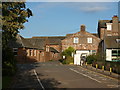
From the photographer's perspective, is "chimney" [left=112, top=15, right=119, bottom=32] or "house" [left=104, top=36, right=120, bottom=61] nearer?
"house" [left=104, top=36, right=120, bottom=61]

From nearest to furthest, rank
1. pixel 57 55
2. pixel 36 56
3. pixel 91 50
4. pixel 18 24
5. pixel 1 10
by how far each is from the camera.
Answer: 1. pixel 1 10
2. pixel 18 24
3. pixel 36 56
4. pixel 91 50
5. pixel 57 55

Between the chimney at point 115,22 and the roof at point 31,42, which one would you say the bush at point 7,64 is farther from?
the chimney at point 115,22

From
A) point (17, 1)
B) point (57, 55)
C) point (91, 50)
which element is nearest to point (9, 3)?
point (17, 1)

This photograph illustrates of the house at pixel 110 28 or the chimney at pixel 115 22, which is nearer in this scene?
the chimney at pixel 115 22

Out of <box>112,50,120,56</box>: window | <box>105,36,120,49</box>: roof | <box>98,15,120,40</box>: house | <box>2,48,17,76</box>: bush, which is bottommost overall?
<box>2,48,17,76</box>: bush

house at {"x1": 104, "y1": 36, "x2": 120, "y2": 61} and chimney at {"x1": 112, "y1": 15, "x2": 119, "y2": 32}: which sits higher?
chimney at {"x1": 112, "y1": 15, "x2": 119, "y2": 32}

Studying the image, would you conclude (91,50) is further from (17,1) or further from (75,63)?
(17,1)

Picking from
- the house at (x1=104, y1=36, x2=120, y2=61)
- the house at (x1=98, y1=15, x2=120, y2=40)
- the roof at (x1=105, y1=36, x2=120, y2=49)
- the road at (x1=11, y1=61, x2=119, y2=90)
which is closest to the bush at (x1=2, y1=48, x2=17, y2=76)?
the road at (x1=11, y1=61, x2=119, y2=90)

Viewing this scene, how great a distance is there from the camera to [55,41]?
74.9m

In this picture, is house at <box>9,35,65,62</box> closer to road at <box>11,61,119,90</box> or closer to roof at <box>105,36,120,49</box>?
roof at <box>105,36,120,49</box>

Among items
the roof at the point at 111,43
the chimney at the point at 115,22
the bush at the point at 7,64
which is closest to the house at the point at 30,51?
the roof at the point at 111,43

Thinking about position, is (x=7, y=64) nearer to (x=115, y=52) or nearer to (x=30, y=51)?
(x=115, y=52)

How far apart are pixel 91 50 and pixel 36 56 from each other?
51.3 feet

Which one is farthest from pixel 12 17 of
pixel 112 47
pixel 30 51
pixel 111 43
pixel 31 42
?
pixel 31 42
